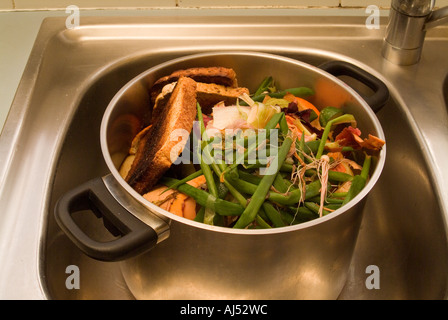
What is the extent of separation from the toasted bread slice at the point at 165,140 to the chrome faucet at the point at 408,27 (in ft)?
1.33

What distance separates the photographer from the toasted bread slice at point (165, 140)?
706 millimetres

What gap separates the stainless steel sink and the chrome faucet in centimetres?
2

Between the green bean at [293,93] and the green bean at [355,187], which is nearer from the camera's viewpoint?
the green bean at [355,187]

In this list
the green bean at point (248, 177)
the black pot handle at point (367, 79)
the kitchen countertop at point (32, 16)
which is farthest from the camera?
the kitchen countertop at point (32, 16)

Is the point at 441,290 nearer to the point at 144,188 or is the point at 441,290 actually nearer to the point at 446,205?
the point at 446,205

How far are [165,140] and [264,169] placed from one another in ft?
0.49

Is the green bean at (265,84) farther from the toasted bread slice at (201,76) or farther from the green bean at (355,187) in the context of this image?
the green bean at (355,187)

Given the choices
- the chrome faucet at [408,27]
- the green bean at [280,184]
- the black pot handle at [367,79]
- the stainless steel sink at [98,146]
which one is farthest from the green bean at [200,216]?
the chrome faucet at [408,27]

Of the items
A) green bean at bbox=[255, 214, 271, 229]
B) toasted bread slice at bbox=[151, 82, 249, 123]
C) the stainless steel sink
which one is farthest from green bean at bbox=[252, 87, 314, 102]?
green bean at bbox=[255, 214, 271, 229]

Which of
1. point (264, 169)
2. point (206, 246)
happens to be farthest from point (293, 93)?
point (206, 246)

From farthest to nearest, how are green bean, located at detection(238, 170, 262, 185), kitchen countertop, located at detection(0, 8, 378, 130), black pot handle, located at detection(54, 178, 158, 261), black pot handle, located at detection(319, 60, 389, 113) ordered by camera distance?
1. kitchen countertop, located at detection(0, 8, 378, 130)
2. black pot handle, located at detection(319, 60, 389, 113)
3. green bean, located at detection(238, 170, 262, 185)
4. black pot handle, located at detection(54, 178, 158, 261)

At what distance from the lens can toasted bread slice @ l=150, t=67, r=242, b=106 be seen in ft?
2.75

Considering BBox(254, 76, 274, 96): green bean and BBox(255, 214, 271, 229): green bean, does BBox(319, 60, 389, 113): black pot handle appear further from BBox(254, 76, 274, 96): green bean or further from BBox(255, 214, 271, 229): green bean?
BBox(255, 214, 271, 229): green bean
